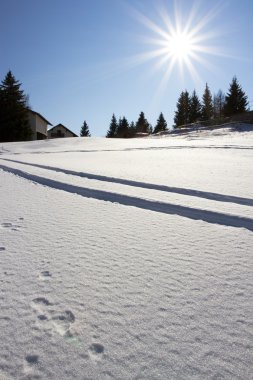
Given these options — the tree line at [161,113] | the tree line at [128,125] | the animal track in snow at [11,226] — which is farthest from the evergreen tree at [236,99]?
the animal track in snow at [11,226]

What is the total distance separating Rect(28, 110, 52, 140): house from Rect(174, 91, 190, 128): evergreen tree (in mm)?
25921

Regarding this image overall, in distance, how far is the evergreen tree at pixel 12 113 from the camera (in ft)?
112

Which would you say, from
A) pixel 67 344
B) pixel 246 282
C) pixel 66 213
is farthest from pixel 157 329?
pixel 66 213

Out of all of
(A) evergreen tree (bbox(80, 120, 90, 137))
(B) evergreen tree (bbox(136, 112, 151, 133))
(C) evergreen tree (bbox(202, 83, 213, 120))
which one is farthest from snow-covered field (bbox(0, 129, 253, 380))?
(A) evergreen tree (bbox(80, 120, 90, 137))

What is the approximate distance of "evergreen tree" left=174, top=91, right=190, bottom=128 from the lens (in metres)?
56.0

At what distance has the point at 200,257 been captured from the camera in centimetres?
227

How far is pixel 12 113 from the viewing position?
33875 millimetres

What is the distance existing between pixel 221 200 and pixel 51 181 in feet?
11.8

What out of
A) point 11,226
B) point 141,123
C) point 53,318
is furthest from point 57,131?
point 53,318

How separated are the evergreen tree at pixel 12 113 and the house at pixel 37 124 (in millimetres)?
4883

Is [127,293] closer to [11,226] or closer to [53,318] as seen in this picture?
[53,318]

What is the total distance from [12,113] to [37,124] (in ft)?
37.9

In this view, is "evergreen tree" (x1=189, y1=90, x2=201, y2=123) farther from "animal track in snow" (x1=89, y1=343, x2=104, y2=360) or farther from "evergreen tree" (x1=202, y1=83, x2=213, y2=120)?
"animal track in snow" (x1=89, y1=343, x2=104, y2=360)

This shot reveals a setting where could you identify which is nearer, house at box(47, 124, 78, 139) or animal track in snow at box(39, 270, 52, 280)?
animal track in snow at box(39, 270, 52, 280)
